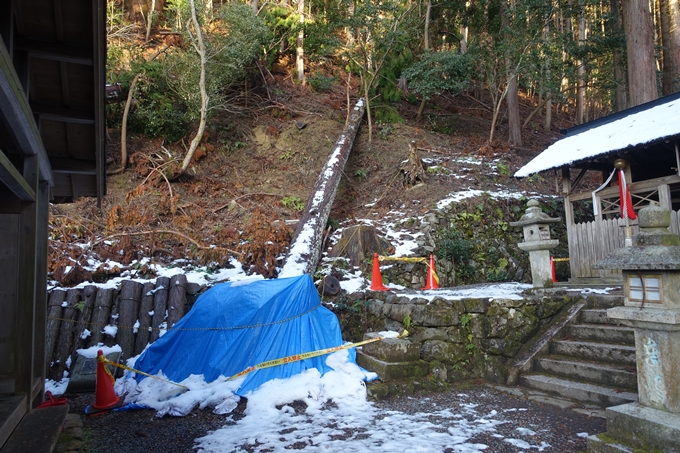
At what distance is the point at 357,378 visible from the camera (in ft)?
17.5

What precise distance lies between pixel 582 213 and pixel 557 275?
98.8 inches

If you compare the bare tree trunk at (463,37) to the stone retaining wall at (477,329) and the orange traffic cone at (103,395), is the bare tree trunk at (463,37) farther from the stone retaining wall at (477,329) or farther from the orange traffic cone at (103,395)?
the orange traffic cone at (103,395)

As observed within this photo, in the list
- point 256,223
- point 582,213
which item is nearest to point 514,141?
point 582,213

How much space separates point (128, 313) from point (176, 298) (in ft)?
2.43

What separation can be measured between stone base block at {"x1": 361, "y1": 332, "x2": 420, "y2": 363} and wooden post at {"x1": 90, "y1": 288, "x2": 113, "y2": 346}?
4197 mm

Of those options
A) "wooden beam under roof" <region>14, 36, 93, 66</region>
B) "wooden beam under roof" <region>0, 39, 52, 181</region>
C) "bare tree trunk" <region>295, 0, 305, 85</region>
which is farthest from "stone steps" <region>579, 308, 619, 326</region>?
"bare tree trunk" <region>295, 0, 305, 85</region>

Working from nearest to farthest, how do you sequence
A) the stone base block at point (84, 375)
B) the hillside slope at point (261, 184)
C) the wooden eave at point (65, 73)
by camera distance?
1. the wooden eave at point (65, 73)
2. the stone base block at point (84, 375)
3. the hillside slope at point (261, 184)

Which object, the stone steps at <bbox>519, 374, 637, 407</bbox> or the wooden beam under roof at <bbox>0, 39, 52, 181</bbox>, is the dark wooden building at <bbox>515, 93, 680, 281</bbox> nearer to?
the stone steps at <bbox>519, 374, 637, 407</bbox>

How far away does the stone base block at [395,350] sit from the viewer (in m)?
5.52

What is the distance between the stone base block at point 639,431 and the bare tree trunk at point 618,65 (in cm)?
1578

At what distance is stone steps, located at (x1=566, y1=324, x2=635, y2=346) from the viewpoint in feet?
16.7

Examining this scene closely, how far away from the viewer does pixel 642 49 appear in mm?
10938

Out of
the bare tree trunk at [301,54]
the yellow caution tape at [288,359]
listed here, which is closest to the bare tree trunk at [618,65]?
the bare tree trunk at [301,54]

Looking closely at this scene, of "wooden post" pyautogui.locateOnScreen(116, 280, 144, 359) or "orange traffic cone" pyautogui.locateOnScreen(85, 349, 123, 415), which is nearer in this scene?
"orange traffic cone" pyautogui.locateOnScreen(85, 349, 123, 415)
